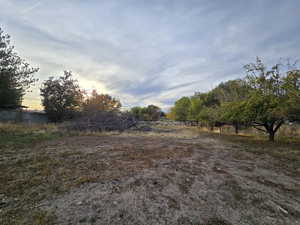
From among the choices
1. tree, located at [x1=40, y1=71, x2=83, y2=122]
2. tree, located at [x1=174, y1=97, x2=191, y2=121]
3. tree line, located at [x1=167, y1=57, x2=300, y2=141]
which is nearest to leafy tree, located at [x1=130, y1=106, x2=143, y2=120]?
tree, located at [x1=174, y1=97, x2=191, y2=121]

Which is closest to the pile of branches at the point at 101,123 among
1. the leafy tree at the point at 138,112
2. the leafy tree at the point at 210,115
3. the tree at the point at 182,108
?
the leafy tree at the point at 210,115

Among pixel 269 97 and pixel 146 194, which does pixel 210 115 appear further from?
pixel 146 194

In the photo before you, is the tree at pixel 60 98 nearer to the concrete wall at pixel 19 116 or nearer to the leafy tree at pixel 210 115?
the concrete wall at pixel 19 116

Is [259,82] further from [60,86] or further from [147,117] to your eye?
[147,117]

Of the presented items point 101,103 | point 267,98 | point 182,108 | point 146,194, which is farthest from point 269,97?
point 182,108

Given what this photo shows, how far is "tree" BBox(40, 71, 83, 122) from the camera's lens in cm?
1486

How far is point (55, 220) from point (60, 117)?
17136 millimetres

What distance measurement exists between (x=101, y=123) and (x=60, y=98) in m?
7.94

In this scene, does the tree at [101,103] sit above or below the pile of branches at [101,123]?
above

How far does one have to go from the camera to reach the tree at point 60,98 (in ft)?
48.8

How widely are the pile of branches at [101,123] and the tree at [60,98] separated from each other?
4902 mm

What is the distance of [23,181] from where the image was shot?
2.29 m

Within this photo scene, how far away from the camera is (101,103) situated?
1845 cm

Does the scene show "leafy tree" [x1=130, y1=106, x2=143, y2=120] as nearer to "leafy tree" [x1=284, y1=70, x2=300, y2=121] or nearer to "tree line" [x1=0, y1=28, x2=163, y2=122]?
"tree line" [x1=0, y1=28, x2=163, y2=122]
